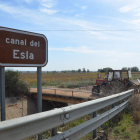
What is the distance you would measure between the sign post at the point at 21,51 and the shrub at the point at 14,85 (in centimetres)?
1573

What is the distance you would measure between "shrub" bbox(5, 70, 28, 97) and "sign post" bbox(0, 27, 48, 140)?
15730mm

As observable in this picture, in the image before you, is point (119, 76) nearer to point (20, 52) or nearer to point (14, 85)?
point (14, 85)

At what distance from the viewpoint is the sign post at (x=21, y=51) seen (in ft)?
8.66

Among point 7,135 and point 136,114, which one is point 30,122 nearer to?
point 7,135

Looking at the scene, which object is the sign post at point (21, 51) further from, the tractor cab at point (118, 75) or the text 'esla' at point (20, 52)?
the tractor cab at point (118, 75)

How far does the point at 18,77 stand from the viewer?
19391 mm

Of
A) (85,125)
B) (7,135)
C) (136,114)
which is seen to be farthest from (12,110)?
(7,135)

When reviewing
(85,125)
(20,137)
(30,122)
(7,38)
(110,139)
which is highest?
(7,38)

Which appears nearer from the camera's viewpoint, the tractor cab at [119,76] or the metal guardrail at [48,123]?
the metal guardrail at [48,123]

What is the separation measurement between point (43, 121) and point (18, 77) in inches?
703

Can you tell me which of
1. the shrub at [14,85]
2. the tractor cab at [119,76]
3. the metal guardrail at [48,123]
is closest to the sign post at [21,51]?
the metal guardrail at [48,123]

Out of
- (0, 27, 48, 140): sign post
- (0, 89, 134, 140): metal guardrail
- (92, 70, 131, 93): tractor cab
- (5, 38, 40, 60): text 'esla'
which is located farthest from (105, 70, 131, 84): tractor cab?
(5, 38, 40, 60): text 'esla'

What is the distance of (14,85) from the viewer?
18.3 metres

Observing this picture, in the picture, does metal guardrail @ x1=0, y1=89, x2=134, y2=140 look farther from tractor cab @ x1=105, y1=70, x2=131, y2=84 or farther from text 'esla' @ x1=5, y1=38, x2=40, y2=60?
tractor cab @ x1=105, y1=70, x2=131, y2=84
